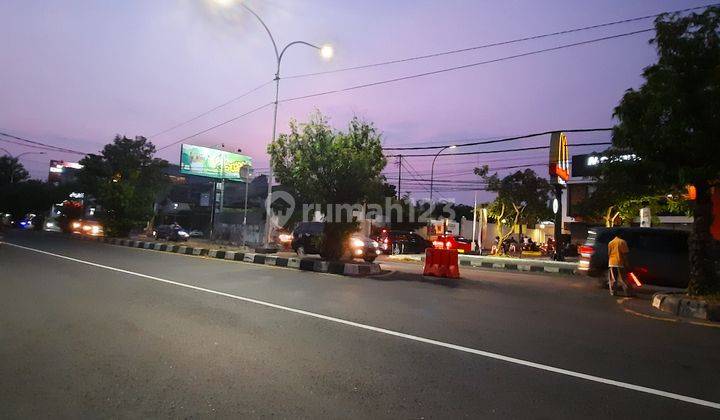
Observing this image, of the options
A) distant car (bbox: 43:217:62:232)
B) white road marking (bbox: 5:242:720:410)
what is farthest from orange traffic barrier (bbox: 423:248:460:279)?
distant car (bbox: 43:217:62:232)

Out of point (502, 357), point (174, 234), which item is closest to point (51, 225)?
point (174, 234)

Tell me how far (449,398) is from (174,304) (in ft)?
19.4

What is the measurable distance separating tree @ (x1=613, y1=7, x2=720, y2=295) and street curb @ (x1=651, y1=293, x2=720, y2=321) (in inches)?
29.0

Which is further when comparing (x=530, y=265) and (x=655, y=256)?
(x=530, y=265)

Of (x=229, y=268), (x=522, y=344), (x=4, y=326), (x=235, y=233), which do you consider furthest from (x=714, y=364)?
(x=235, y=233)

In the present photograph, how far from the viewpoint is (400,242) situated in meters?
31.3

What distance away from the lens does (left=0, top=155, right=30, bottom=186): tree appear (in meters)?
70.4

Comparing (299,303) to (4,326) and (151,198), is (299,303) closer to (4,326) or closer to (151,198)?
(4,326)

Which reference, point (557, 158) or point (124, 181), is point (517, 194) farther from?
point (124, 181)

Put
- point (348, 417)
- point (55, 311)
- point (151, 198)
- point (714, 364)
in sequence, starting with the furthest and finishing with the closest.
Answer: point (151, 198), point (55, 311), point (714, 364), point (348, 417)

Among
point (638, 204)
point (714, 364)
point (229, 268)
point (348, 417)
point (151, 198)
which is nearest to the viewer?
point (348, 417)

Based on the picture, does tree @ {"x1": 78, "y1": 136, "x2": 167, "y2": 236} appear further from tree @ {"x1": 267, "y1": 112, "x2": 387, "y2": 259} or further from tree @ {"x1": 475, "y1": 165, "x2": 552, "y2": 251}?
tree @ {"x1": 475, "y1": 165, "x2": 552, "y2": 251}

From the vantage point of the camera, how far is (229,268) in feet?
50.3

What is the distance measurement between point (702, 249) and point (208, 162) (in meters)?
43.5
